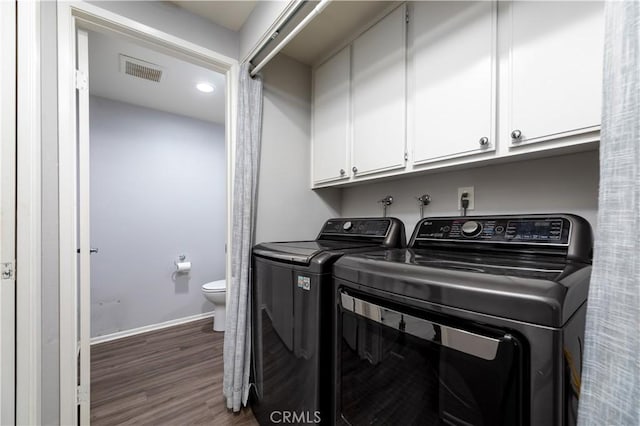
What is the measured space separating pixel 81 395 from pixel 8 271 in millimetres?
718

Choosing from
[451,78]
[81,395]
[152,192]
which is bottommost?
[81,395]

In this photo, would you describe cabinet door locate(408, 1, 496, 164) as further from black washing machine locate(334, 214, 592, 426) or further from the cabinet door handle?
black washing machine locate(334, 214, 592, 426)

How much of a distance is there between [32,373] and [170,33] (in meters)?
1.81

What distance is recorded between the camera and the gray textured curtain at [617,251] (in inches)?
15.0

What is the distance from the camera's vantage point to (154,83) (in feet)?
7.80

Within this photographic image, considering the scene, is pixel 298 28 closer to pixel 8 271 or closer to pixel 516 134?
pixel 516 134

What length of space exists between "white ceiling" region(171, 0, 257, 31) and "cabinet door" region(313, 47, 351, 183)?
0.58 metres

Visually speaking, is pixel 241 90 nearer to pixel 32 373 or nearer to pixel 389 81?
pixel 389 81

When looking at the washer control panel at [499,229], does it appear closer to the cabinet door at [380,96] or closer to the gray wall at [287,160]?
the cabinet door at [380,96]

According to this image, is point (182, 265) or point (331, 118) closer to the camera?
point (331, 118)

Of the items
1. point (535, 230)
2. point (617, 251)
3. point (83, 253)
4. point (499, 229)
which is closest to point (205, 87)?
point (83, 253)

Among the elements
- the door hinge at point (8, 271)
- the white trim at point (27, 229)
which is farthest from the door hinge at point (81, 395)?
the door hinge at point (8, 271)

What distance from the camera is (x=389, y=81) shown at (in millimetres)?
1391

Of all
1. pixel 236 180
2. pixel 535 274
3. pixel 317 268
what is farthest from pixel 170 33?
pixel 535 274
